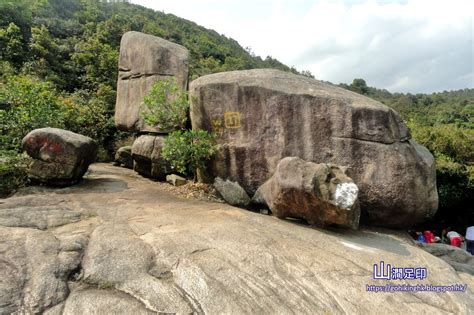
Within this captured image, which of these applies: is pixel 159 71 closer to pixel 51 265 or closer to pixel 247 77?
pixel 247 77

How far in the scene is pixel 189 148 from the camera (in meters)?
7.09

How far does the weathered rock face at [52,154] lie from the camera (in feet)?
21.2

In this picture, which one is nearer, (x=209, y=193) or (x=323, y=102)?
(x=323, y=102)

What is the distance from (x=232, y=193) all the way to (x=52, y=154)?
3.94 meters

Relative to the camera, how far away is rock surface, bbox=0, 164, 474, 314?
2871 millimetres

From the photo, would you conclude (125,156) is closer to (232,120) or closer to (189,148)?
(189,148)

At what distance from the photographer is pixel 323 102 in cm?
625

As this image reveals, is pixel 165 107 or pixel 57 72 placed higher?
pixel 57 72

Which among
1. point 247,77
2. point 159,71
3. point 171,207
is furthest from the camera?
point 159,71

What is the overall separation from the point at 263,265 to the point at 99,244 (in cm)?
203

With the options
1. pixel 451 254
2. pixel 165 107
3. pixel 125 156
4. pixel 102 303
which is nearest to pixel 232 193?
pixel 165 107

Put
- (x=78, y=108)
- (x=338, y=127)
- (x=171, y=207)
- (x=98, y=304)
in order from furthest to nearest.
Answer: (x=78, y=108), (x=338, y=127), (x=171, y=207), (x=98, y=304)

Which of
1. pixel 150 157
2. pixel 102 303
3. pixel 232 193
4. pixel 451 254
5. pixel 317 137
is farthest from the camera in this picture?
pixel 150 157

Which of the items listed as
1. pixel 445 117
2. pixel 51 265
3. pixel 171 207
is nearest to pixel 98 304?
pixel 51 265
